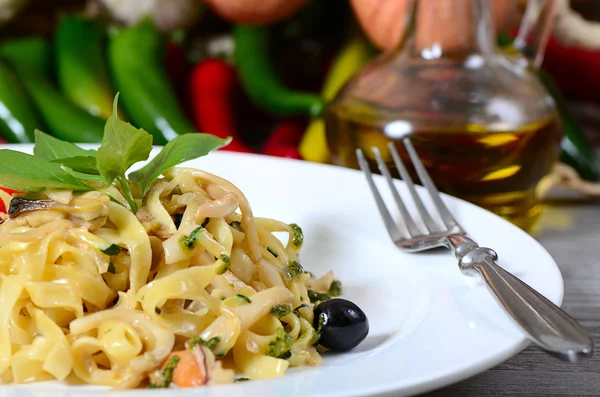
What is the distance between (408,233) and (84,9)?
137 inches

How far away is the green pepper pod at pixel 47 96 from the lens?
3750 millimetres

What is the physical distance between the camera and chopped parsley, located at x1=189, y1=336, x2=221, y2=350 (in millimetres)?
1482

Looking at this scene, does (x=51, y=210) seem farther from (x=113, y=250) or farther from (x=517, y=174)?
(x=517, y=174)

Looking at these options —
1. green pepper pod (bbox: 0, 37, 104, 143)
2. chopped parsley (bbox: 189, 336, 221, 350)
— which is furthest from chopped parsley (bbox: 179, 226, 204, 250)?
green pepper pod (bbox: 0, 37, 104, 143)

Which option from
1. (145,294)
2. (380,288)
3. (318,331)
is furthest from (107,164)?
(380,288)

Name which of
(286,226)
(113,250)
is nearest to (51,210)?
(113,250)

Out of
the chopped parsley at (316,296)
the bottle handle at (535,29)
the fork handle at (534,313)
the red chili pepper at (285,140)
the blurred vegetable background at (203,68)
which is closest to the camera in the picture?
the fork handle at (534,313)

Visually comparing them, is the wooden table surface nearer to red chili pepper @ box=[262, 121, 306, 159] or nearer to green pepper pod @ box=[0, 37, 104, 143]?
red chili pepper @ box=[262, 121, 306, 159]

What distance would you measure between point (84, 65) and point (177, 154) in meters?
2.53

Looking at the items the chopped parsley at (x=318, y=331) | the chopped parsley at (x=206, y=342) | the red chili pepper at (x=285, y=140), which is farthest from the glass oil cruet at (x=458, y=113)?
the chopped parsley at (x=206, y=342)

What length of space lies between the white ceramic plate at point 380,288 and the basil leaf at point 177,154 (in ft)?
1.62

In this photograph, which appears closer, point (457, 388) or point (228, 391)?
point (228, 391)

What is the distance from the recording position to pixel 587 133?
4.64m

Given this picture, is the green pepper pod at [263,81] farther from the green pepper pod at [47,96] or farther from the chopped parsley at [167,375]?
the chopped parsley at [167,375]
